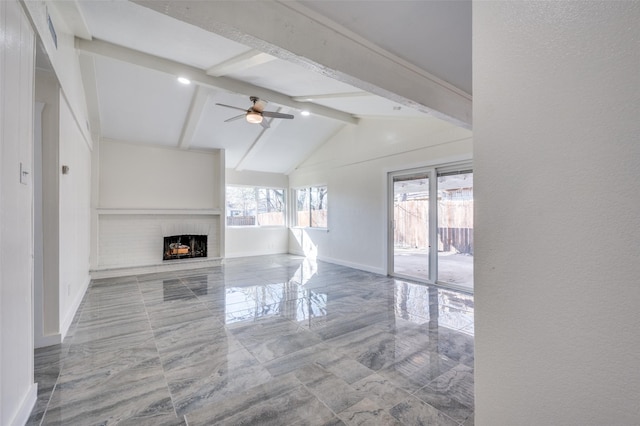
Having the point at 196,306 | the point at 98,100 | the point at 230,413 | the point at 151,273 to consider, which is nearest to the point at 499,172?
the point at 230,413

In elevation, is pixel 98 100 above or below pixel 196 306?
above

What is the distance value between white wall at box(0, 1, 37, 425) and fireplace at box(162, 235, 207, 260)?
4657 mm

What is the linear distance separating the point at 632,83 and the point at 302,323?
3149 millimetres

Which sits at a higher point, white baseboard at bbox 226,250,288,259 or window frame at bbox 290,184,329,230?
window frame at bbox 290,184,329,230

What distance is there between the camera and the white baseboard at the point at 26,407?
160cm

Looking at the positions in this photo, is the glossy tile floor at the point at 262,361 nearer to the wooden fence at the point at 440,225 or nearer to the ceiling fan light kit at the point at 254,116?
the wooden fence at the point at 440,225

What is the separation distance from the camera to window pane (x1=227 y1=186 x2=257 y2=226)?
8.01m

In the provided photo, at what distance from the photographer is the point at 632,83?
23.7 inches

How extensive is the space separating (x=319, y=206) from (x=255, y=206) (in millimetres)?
2036

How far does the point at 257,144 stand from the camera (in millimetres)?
6867

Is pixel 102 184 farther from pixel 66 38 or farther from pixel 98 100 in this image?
pixel 66 38

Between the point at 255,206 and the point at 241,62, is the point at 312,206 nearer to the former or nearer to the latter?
the point at 255,206

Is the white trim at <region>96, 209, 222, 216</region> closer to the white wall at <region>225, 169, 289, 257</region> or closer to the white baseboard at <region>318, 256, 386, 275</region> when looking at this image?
the white wall at <region>225, 169, 289, 257</region>

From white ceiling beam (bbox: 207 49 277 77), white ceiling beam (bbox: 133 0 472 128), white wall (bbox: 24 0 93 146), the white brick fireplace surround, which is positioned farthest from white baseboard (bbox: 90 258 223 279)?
white ceiling beam (bbox: 133 0 472 128)
